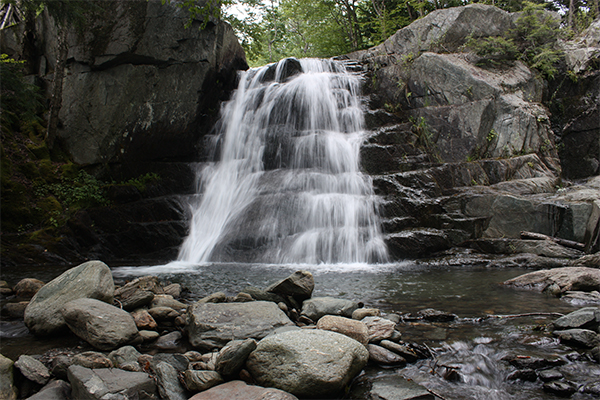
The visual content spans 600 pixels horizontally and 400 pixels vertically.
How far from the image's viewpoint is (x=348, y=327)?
3709 mm

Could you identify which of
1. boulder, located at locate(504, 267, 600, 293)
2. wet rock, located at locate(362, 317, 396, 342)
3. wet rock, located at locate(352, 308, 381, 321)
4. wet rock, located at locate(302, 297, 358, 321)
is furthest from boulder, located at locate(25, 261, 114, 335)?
boulder, located at locate(504, 267, 600, 293)

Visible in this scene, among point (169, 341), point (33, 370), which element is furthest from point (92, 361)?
point (169, 341)

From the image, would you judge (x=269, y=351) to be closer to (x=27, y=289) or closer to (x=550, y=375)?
(x=550, y=375)

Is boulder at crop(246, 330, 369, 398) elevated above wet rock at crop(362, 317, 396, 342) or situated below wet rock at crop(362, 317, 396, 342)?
above

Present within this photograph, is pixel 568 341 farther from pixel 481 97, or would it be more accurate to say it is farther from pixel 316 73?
pixel 316 73

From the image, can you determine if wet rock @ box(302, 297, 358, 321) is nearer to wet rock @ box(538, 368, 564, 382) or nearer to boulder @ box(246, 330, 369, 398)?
boulder @ box(246, 330, 369, 398)

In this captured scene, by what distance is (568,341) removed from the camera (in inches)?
143

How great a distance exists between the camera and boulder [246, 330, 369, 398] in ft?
9.09

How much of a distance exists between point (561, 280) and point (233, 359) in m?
5.69

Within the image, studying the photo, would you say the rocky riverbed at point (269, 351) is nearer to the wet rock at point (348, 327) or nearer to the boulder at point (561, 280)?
the wet rock at point (348, 327)

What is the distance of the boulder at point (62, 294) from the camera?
392 cm

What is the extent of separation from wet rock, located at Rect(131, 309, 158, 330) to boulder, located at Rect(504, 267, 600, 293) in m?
5.91

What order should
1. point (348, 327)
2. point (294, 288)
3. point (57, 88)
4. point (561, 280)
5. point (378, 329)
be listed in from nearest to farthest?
1. point (348, 327)
2. point (378, 329)
3. point (294, 288)
4. point (561, 280)
5. point (57, 88)

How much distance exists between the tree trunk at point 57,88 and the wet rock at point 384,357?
12976 mm
